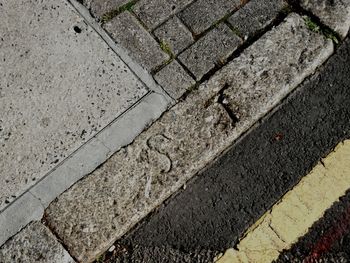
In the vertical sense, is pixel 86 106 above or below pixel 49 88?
below

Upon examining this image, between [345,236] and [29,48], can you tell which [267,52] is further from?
[29,48]

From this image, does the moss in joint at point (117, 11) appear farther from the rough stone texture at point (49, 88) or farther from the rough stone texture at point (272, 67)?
the rough stone texture at point (272, 67)

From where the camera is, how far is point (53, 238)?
2143 millimetres

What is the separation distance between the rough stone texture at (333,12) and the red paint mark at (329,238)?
97 cm

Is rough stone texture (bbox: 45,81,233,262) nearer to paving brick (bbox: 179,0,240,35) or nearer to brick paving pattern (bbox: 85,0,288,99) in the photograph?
brick paving pattern (bbox: 85,0,288,99)

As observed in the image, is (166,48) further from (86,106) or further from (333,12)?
(333,12)

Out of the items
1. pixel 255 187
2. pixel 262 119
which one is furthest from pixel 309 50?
pixel 255 187

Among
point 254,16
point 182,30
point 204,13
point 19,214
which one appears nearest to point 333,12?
point 254,16

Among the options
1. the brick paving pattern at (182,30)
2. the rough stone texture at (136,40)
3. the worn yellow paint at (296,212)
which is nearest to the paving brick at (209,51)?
the brick paving pattern at (182,30)

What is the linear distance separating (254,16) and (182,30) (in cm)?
40

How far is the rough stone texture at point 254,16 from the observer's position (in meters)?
2.53

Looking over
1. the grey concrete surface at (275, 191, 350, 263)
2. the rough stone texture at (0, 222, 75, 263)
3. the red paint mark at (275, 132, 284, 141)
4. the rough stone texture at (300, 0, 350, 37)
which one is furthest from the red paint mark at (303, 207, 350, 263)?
the rough stone texture at (0, 222, 75, 263)

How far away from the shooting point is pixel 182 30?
8.37ft

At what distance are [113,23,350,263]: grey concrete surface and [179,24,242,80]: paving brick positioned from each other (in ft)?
1.34
